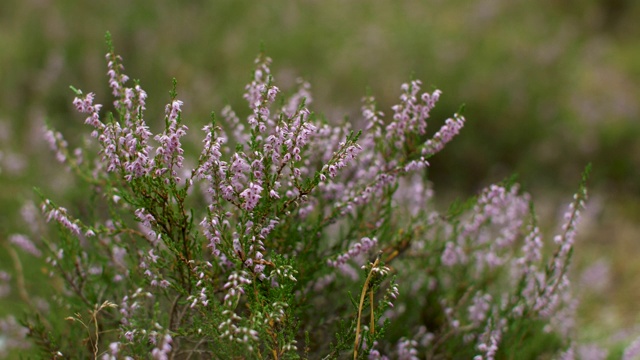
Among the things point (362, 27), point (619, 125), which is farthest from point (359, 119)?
point (619, 125)

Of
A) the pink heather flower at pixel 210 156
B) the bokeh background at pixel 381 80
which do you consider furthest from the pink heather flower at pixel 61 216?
the bokeh background at pixel 381 80

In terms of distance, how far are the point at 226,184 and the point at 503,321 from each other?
1595 millimetres

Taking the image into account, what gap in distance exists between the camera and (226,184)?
2070mm

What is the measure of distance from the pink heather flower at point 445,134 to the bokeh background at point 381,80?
11.7 feet

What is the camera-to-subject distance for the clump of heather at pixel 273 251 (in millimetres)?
2031

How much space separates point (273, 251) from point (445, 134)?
77 cm

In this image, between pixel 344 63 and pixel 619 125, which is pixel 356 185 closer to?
pixel 344 63

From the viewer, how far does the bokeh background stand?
21.6ft

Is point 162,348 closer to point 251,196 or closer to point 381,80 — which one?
point 251,196

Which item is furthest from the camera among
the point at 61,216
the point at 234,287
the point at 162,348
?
the point at 61,216

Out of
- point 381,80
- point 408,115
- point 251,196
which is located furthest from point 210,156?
point 381,80

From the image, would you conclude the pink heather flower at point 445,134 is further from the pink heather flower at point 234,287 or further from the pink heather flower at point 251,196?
the pink heather flower at point 234,287

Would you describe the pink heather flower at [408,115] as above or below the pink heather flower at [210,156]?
above

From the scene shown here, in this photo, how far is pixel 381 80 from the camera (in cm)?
719
